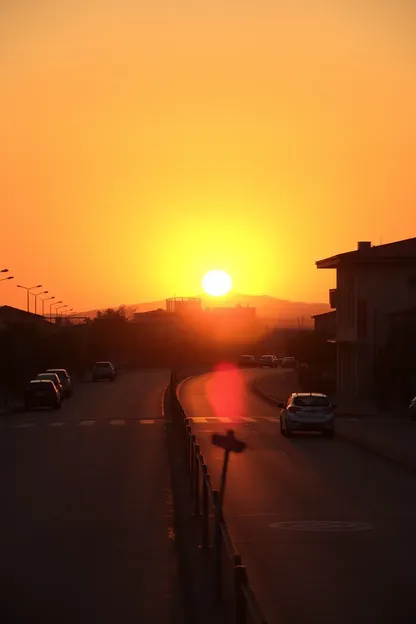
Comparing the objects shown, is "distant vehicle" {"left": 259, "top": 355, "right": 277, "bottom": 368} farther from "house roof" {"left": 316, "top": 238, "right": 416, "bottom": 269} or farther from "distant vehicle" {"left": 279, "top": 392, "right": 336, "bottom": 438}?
"distant vehicle" {"left": 279, "top": 392, "right": 336, "bottom": 438}

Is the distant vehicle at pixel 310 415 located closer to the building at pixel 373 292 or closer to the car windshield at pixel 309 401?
the car windshield at pixel 309 401

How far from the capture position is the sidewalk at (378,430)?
29.4 m

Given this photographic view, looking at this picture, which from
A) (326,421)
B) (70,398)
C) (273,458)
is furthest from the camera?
(70,398)

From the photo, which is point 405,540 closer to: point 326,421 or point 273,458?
point 273,458

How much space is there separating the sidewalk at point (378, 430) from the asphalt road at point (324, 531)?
0.56 meters

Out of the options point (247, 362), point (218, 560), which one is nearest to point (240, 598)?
point (218, 560)

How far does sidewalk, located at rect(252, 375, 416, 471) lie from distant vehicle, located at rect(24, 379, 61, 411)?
511 inches

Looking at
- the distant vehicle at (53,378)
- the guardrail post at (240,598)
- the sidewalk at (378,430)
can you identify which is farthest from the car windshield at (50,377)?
the guardrail post at (240,598)

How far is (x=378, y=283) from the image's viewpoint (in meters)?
64.8

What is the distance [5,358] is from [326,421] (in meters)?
32.3

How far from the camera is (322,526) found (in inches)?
656

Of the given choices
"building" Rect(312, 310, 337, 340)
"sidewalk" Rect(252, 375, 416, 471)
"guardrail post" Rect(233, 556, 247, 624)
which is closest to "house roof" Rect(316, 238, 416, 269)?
"sidewalk" Rect(252, 375, 416, 471)

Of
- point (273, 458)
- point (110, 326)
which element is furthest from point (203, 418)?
point (110, 326)

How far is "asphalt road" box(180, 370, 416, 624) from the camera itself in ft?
37.1
